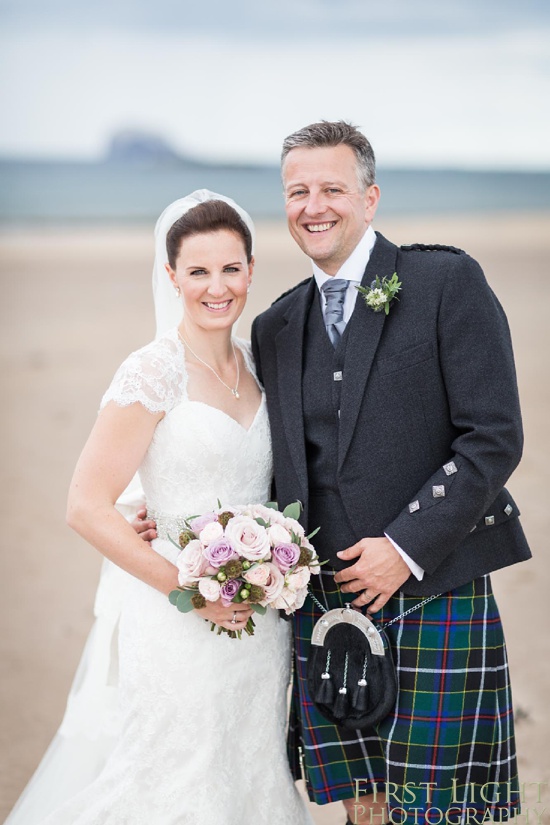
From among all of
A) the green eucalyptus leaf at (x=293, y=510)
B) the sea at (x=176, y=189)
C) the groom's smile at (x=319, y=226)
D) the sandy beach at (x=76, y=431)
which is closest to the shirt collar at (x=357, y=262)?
the groom's smile at (x=319, y=226)

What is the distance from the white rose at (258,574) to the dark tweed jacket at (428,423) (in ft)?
1.17

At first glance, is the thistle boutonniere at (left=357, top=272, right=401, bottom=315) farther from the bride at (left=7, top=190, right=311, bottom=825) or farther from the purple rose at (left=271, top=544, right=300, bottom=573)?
the purple rose at (left=271, top=544, right=300, bottom=573)

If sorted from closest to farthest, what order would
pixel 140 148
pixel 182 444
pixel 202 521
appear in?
1. pixel 202 521
2. pixel 182 444
3. pixel 140 148

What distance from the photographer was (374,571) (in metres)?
2.75

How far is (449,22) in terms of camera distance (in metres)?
28.2

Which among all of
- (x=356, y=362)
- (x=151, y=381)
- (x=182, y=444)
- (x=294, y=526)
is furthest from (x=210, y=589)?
(x=356, y=362)

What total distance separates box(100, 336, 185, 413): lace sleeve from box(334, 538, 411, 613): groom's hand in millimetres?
681

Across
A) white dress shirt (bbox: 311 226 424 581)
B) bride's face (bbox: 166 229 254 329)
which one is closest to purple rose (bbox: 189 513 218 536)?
bride's face (bbox: 166 229 254 329)

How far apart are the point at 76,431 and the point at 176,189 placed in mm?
27109

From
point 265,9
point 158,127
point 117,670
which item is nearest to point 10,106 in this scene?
point 158,127

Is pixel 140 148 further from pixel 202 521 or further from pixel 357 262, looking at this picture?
pixel 202 521

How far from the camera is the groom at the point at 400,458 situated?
2.71 metres

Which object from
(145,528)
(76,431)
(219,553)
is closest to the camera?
(219,553)

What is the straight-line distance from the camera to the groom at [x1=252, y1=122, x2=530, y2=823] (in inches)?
107
